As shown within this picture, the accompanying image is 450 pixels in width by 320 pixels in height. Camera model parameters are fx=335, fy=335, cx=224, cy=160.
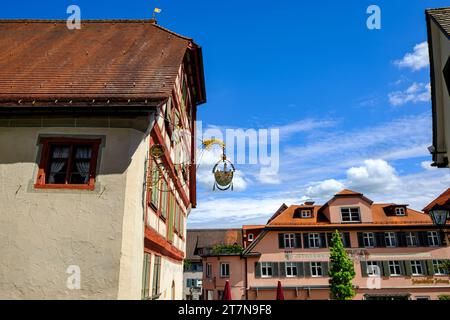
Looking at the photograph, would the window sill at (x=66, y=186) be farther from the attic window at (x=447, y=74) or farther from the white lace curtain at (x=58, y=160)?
the attic window at (x=447, y=74)

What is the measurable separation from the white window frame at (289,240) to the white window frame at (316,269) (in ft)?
7.65

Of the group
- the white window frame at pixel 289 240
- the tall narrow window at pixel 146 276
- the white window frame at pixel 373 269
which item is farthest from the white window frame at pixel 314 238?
the tall narrow window at pixel 146 276

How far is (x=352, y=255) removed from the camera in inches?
1183

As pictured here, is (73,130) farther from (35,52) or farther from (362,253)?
(362,253)

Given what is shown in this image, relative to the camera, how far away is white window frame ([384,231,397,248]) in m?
30.2

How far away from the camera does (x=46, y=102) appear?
715 centimetres

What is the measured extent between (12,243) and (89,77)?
400cm

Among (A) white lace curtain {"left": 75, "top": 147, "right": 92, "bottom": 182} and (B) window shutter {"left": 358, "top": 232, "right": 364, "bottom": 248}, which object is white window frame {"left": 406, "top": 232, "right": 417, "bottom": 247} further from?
(A) white lace curtain {"left": 75, "top": 147, "right": 92, "bottom": 182}

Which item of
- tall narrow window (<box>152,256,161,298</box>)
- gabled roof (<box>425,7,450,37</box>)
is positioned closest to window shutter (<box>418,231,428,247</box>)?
gabled roof (<box>425,7,450,37</box>)

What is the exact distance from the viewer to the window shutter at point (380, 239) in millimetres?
30172

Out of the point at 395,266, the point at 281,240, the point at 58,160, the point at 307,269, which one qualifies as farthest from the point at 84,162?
the point at 395,266

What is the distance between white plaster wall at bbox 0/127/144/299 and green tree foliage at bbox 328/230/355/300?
23418 mm

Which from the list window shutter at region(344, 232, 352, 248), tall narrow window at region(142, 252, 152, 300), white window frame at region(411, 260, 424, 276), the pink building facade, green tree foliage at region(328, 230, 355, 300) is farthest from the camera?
window shutter at region(344, 232, 352, 248)
